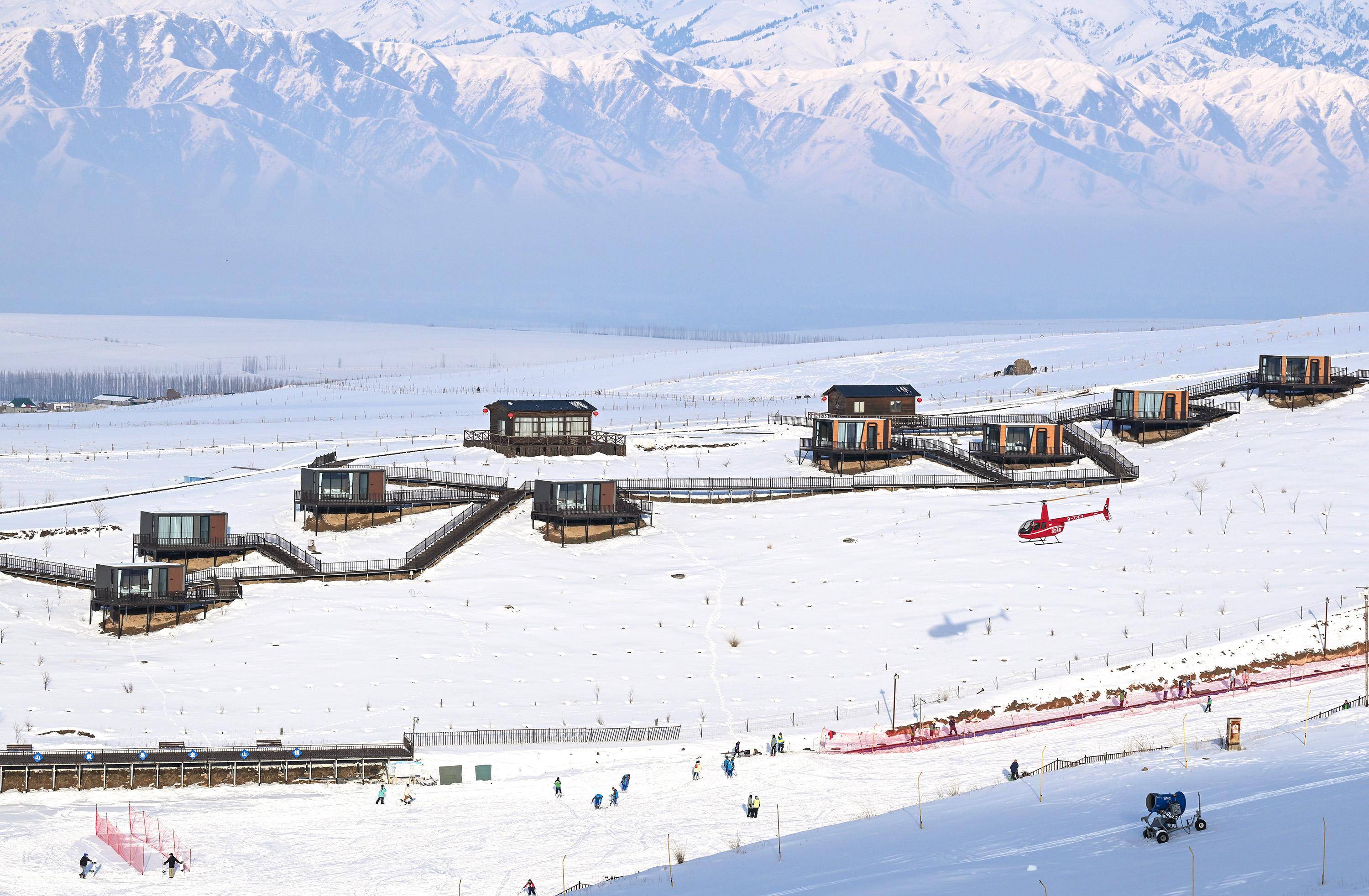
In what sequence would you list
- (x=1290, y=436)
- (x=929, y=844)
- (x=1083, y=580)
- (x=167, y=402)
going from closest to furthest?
(x=929, y=844) < (x=1083, y=580) < (x=1290, y=436) < (x=167, y=402)

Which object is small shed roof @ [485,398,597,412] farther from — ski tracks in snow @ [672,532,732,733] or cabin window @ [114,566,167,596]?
cabin window @ [114,566,167,596]

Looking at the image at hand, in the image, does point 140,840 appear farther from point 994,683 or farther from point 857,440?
point 857,440

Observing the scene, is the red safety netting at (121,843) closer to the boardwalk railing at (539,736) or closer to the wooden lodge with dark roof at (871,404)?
the boardwalk railing at (539,736)

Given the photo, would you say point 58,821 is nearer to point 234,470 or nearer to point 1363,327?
point 234,470

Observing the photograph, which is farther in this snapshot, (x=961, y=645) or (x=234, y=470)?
(x=234, y=470)

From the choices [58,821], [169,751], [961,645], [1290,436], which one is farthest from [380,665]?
[1290,436]

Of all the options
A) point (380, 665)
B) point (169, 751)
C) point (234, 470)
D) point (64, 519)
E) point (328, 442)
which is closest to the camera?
point (169, 751)
